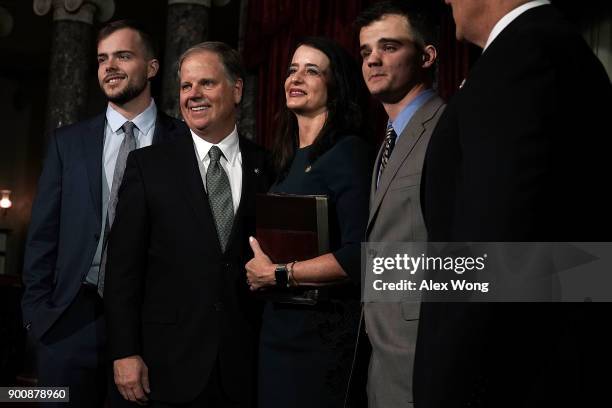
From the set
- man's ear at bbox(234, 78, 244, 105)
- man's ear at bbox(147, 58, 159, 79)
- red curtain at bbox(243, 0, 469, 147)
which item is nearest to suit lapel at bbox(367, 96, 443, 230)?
man's ear at bbox(234, 78, 244, 105)

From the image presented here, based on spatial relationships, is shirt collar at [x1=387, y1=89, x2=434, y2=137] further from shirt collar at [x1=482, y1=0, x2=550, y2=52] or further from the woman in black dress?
shirt collar at [x1=482, y1=0, x2=550, y2=52]

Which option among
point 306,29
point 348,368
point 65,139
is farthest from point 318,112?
point 306,29

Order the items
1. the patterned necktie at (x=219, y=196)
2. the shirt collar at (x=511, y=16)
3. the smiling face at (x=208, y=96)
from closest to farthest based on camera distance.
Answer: the shirt collar at (x=511, y=16)
the patterned necktie at (x=219, y=196)
the smiling face at (x=208, y=96)

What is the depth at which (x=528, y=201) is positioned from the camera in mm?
1218

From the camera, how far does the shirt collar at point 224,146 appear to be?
269cm

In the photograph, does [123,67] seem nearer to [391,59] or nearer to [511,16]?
[391,59]

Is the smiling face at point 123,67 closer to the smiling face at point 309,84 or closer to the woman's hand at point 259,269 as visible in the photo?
the smiling face at point 309,84

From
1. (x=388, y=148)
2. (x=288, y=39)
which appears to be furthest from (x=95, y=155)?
(x=288, y=39)

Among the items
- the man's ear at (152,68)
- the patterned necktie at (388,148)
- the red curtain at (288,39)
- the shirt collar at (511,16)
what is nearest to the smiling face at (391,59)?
the patterned necktie at (388,148)

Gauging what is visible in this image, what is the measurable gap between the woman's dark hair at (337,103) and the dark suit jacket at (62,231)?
76 centimetres

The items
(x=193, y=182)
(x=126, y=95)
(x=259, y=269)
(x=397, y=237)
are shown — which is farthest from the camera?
(x=126, y=95)

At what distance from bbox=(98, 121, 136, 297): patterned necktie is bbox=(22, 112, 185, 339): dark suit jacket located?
0.11ft

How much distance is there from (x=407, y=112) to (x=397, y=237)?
0.39 m

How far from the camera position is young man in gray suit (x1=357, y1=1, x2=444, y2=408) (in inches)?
76.8
